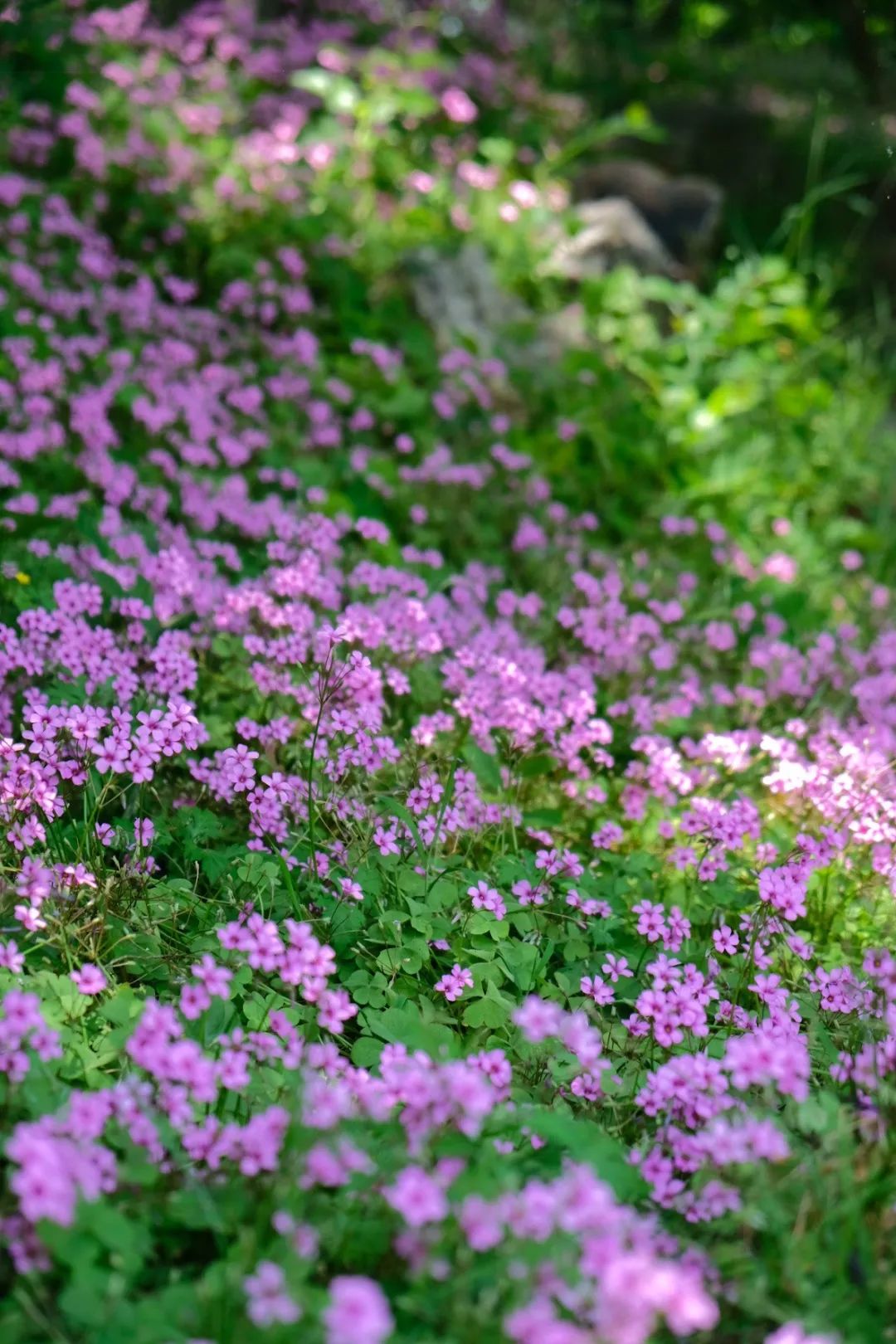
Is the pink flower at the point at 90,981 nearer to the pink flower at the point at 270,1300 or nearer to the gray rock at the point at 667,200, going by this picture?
the pink flower at the point at 270,1300

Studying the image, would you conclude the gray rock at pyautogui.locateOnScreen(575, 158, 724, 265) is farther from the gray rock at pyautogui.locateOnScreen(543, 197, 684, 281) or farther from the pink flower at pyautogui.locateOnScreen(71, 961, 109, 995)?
the pink flower at pyautogui.locateOnScreen(71, 961, 109, 995)

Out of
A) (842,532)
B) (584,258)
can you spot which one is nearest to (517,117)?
(584,258)

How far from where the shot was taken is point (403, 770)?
3.08 m

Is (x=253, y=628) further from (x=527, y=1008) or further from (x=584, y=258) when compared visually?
(x=584, y=258)

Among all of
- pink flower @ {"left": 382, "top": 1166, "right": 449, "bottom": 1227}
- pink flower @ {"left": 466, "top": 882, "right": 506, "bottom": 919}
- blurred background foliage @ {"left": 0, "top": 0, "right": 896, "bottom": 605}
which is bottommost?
pink flower @ {"left": 382, "top": 1166, "right": 449, "bottom": 1227}

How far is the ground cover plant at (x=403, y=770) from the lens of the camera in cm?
176

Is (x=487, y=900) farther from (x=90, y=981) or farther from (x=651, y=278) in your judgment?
(x=651, y=278)

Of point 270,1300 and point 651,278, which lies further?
point 651,278

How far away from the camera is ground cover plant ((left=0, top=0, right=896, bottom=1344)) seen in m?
1.76

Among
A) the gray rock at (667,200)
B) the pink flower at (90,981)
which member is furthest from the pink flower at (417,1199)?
the gray rock at (667,200)

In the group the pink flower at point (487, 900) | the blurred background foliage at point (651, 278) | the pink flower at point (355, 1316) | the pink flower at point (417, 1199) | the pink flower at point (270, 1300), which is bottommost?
the pink flower at point (270, 1300)

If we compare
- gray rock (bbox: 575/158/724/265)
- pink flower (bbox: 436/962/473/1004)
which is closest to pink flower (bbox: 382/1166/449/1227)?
pink flower (bbox: 436/962/473/1004)

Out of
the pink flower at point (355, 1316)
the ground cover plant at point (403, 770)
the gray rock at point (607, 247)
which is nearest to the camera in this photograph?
the pink flower at point (355, 1316)

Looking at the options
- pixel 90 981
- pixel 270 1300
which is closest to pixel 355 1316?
pixel 270 1300
